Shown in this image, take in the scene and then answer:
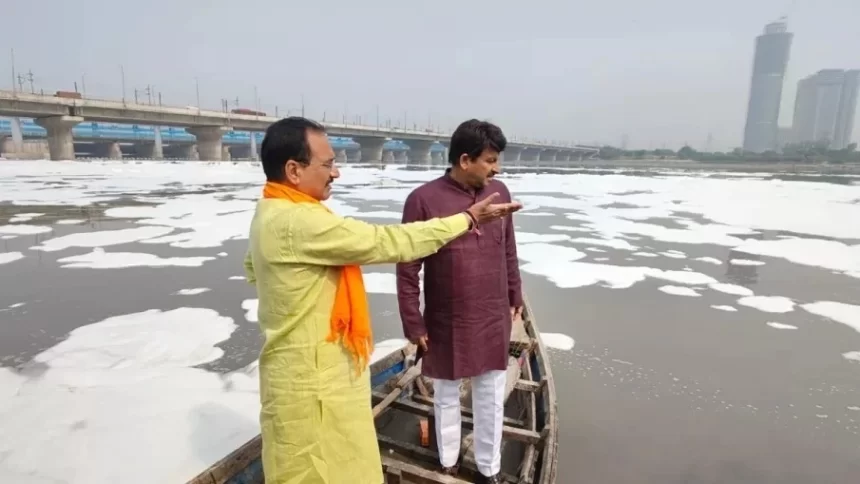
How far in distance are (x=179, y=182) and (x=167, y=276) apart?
73.2ft

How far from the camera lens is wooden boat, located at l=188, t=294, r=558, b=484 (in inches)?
93.7

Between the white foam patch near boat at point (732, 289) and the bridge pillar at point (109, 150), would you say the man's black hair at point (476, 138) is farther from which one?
the bridge pillar at point (109, 150)

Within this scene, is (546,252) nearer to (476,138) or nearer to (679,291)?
(679,291)

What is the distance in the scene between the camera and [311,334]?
146 centimetres

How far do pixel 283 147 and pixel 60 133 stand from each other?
126 feet

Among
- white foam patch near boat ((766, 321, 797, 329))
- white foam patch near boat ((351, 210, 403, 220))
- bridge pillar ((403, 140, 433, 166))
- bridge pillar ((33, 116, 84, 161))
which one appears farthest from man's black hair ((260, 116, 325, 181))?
bridge pillar ((403, 140, 433, 166))

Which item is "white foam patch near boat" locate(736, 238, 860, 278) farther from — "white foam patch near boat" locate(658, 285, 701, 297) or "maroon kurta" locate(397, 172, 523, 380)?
"maroon kurta" locate(397, 172, 523, 380)

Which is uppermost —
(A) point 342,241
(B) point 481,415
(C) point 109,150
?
(C) point 109,150

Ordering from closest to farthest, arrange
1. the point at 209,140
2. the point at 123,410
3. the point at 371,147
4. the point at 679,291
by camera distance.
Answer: the point at 123,410, the point at 679,291, the point at 209,140, the point at 371,147

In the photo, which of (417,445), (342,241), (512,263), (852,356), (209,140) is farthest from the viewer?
(209,140)

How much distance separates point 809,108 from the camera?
448 feet

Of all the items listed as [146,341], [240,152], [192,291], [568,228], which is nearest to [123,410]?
[146,341]

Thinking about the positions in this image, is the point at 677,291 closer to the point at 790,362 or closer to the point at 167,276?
the point at 790,362

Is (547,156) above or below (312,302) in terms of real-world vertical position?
above
